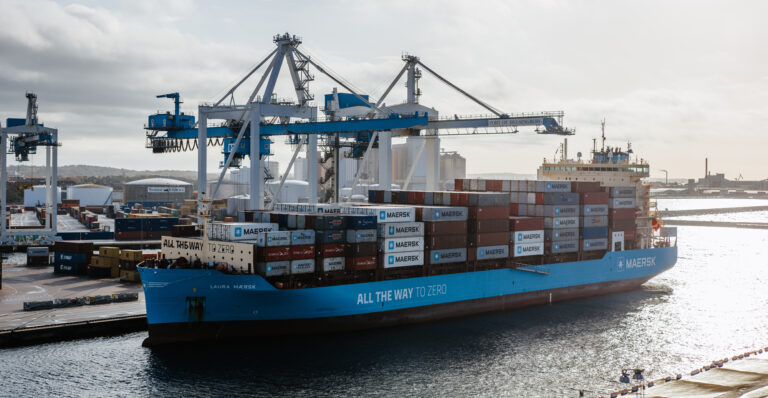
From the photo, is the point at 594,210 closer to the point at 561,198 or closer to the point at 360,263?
the point at 561,198

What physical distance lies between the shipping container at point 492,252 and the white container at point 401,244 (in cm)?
460

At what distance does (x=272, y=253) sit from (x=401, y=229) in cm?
814

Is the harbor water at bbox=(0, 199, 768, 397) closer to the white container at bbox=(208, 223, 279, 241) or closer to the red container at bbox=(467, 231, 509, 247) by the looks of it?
the red container at bbox=(467, 231, 509, 247)

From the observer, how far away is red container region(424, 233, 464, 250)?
126ft

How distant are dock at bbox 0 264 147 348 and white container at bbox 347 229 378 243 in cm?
1204

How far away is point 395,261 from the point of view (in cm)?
3691

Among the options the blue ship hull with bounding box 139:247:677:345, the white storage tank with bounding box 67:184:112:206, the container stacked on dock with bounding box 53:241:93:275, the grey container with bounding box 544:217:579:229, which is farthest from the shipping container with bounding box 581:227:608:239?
the white storage tank with bounding box 67:184:112:206

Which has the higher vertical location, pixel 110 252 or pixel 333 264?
pixel 333 264

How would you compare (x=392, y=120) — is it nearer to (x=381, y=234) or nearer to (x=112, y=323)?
(x=381, y=234)

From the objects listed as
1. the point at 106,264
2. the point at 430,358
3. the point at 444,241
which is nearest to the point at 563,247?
the point at 444,241

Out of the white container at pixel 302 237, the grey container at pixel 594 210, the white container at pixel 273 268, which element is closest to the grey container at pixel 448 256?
the white container at pixel 302 237

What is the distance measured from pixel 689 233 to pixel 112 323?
10235 cm

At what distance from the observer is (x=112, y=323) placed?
34.2 m

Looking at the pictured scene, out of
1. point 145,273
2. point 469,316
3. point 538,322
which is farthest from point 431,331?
point 145,273
